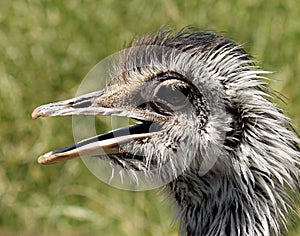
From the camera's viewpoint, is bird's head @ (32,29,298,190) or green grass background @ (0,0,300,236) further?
green grass background @ (0,0,300,236)

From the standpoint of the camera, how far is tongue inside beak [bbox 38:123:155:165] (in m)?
3.35

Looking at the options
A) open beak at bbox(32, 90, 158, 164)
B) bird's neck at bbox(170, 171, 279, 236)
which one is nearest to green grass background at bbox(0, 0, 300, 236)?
bird's neck at bbox(170, 171, 279, 236)

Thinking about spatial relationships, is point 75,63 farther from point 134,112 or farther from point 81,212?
point 134,112

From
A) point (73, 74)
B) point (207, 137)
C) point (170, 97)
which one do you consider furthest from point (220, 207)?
point (73, 74)

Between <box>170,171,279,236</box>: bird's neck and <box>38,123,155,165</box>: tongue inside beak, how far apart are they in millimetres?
212

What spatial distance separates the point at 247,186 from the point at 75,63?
8.31 ft

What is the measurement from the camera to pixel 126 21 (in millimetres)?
5926

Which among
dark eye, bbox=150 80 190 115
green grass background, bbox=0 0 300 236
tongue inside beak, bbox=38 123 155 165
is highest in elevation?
dark eye, bbox=150 80 190 115

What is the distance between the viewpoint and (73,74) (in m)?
5.74

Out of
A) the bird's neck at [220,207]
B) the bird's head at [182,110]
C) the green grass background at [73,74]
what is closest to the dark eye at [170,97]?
the bird's head at [182,110]

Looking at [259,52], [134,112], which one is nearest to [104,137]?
[134,112]

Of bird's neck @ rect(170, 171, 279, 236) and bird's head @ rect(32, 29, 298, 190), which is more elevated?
bird's head @ rect(32, 29, 298, 190)

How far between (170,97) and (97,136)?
257 mm

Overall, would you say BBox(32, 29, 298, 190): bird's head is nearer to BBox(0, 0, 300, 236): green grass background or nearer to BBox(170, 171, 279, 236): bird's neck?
BBox(170, 171, 279, 236): bird's neck
